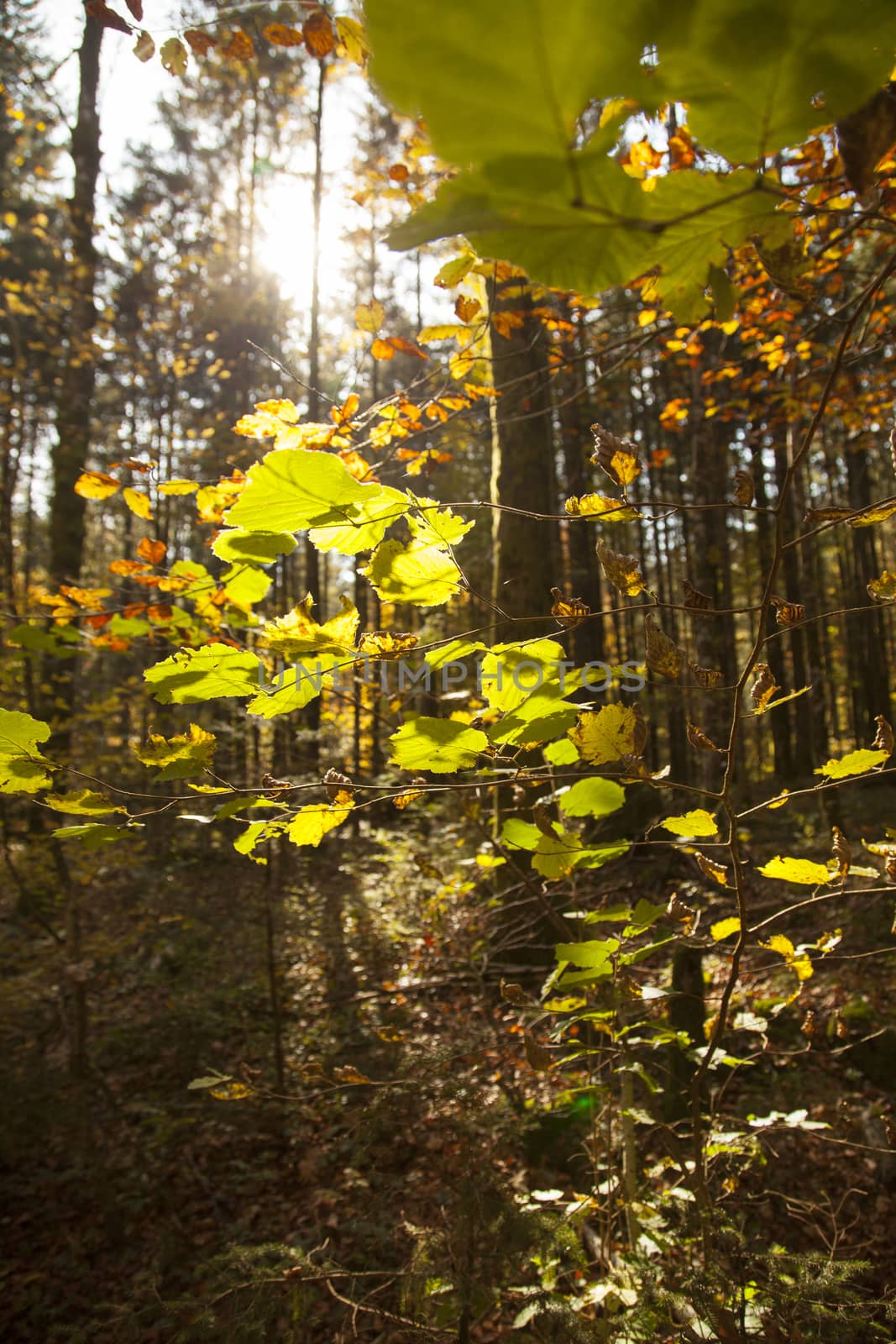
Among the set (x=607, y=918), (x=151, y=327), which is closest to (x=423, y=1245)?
(x=607, y=918)

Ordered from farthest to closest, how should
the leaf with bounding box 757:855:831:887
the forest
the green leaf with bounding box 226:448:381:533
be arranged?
1. the leaf with bounding box 757:855:831:887
2. the green leaf with bounding box 226:448:381:533
3. the forest

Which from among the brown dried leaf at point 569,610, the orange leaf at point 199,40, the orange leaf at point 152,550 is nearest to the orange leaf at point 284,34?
the orange leaf at point 199,40

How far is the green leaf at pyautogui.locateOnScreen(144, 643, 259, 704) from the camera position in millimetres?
879

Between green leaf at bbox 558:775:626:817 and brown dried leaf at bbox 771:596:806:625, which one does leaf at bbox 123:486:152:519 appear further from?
brown dried leaf at bbox 771:596:806:625

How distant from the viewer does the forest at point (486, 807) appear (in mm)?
369

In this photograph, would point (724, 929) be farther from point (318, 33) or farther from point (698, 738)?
point (318, 33)

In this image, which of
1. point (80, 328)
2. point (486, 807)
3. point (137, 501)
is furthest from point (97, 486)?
point (80, 328)

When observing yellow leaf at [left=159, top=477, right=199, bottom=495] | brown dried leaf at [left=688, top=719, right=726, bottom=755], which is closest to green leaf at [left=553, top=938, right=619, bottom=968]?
brown dried leaf at [left=688, top=719, right=726, bottom=755]

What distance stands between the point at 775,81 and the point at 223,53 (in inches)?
98.9

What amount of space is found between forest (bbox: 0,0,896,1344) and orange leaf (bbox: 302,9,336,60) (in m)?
0.02

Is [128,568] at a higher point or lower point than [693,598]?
higher

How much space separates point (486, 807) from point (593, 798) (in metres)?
2.05

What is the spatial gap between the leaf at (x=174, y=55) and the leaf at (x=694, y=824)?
2.19 metres

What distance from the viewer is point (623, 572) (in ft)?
2.73
